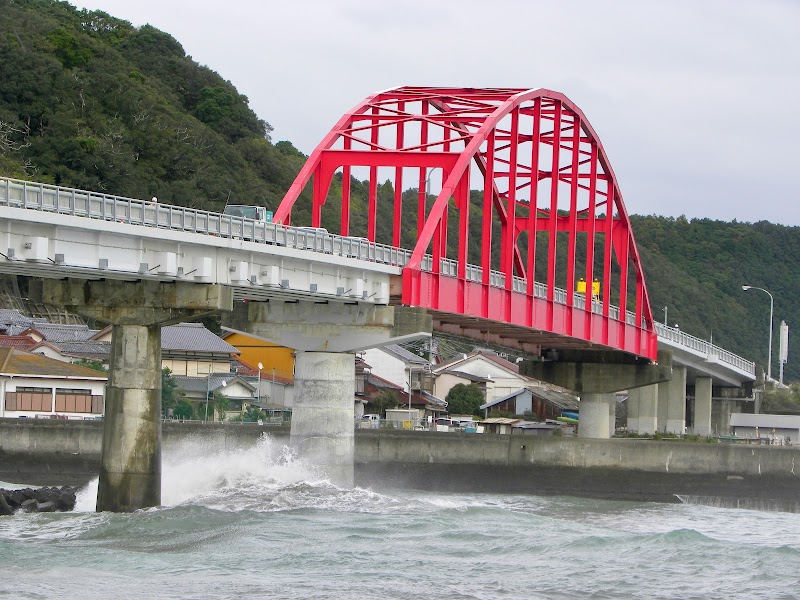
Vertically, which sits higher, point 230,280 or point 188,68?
point 188,68

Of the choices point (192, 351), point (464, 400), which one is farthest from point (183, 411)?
point (464, 400)

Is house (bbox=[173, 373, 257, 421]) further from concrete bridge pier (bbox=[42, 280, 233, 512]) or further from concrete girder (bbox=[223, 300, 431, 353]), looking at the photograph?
concrete bridge pier (bbox=[42, 280, 233, 512])

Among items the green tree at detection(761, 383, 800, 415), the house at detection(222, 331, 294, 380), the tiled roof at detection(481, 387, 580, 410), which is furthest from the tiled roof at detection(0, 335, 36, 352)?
the green tree at detection(761, 383, 800, 415)

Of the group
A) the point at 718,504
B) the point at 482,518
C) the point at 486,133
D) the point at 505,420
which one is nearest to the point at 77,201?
the point at 482,518

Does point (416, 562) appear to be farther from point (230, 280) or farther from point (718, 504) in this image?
point (718, 504)

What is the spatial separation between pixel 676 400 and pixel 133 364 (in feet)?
180

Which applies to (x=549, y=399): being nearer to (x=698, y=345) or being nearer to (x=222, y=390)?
(x=698, y=345)

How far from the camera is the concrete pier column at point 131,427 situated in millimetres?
45281

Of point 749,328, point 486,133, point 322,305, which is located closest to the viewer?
point 322,305

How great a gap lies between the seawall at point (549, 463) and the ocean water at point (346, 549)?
11.7 m

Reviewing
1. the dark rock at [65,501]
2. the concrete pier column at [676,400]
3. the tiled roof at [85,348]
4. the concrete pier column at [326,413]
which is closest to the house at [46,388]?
the tiled roof at [85,348]

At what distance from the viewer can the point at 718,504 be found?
225 feet

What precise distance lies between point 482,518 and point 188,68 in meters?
98.5

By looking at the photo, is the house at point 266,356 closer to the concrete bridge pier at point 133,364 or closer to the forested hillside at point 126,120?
the forested hillside at point 126,120
